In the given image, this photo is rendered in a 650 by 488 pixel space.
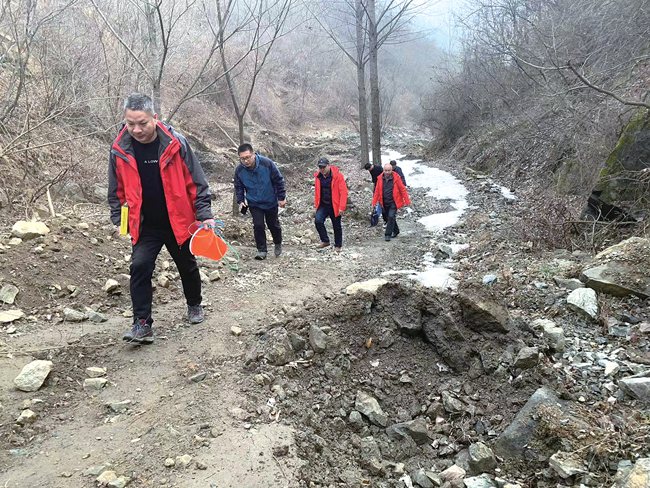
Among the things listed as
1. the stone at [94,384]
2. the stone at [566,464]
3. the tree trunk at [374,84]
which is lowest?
the stone at [566,464]

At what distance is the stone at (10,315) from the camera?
379cm

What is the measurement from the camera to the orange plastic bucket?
11.5 ft

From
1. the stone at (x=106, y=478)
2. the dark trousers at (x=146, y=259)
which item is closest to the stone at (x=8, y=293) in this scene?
the dark trousers at (x=146, y=259)

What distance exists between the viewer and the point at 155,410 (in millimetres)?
2752

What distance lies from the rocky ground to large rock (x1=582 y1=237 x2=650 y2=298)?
0.06ft

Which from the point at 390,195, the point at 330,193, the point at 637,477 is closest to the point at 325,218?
the point at 330,193

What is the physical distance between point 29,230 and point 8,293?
106cm

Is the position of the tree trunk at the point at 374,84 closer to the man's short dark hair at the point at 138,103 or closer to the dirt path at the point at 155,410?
the dirt path at the point at 155,410

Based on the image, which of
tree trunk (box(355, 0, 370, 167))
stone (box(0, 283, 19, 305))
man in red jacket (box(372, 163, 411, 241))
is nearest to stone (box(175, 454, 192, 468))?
stone (box(0, 283, 19, 305))

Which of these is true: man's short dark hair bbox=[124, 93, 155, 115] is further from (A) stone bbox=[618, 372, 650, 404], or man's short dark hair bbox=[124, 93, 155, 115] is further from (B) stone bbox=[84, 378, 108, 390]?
(A) stone bbox=[618, 372, 650, 404]

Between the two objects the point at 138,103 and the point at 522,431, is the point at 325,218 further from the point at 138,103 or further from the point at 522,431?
the point at 522,431

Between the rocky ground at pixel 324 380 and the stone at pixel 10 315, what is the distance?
0.03 m

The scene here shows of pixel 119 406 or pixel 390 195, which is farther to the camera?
pixel 390 195

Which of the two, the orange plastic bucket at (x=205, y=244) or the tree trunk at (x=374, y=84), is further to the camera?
the tree trunk at (x=374, y=84)
